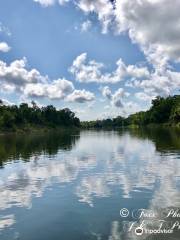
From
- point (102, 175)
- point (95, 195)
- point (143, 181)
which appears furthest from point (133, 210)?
point (102, 175)

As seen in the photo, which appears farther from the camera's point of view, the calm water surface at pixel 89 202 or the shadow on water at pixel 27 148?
the shadow on water at pixel 27 148

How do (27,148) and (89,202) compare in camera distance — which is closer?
(89,202)

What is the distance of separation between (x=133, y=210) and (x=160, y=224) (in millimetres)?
4259

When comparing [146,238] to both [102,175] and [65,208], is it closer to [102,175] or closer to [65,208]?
[65,208]

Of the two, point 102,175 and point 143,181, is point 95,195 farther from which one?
point 102,175

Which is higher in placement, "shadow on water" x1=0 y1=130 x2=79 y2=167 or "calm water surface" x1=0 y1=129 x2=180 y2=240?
"shadow on water" x1=0 y1=130 x2=79 y2=167

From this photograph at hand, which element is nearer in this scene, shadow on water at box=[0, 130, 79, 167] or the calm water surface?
the calm water surface

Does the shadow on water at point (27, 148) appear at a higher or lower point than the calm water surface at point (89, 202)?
higher

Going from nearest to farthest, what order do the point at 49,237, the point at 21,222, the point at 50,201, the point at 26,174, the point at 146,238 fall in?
1. the point at 146,238
2. the point at 49,237
3. the point at 21,222
4. the point at 50,201
5. the point at 26,174

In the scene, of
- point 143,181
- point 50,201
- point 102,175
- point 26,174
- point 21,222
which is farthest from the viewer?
point 26,174

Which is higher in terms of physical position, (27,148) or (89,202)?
(27,148)

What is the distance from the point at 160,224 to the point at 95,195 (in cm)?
1018

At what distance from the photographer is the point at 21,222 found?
78.5ft

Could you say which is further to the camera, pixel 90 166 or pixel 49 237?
pixel 90 166
